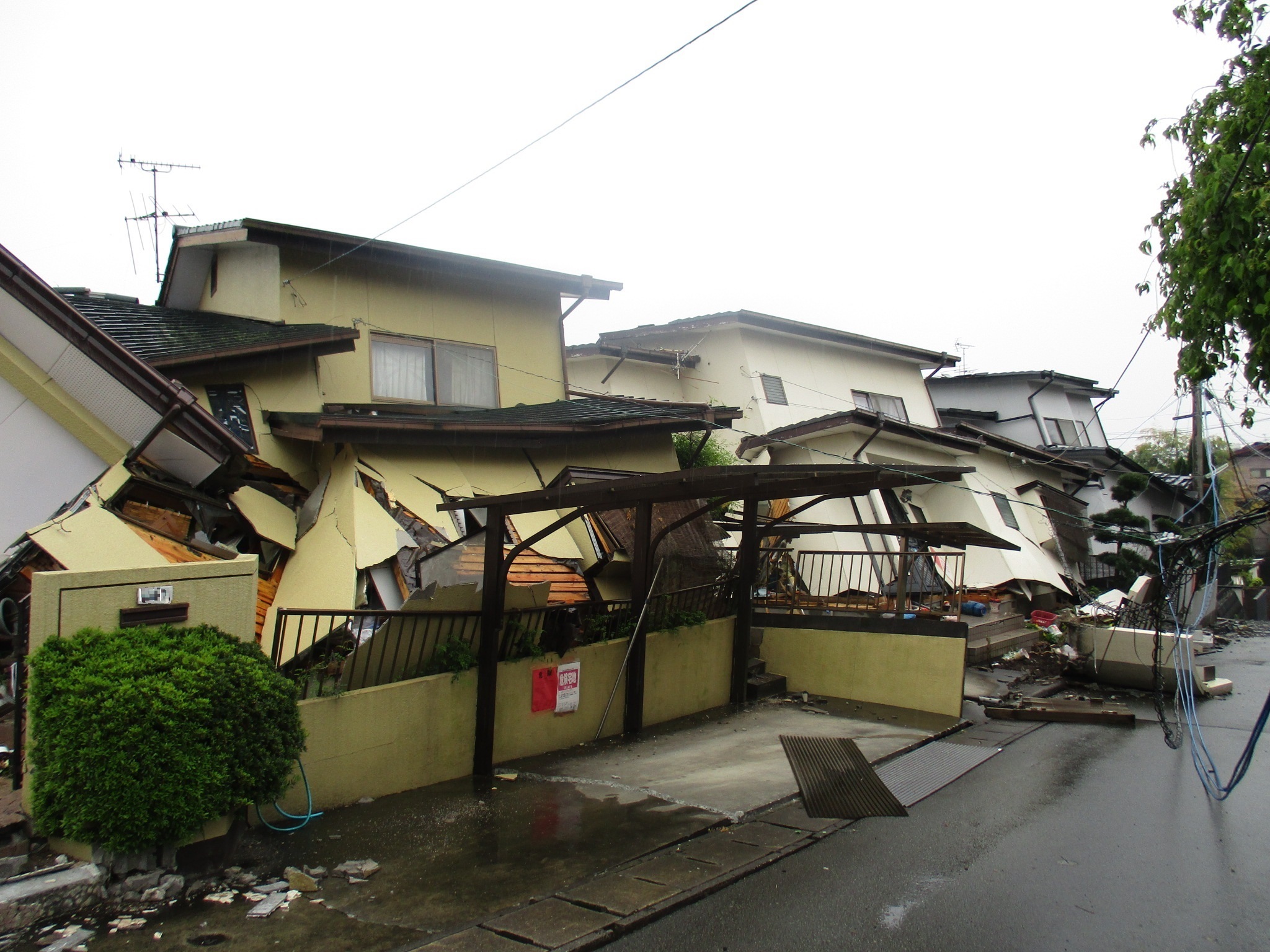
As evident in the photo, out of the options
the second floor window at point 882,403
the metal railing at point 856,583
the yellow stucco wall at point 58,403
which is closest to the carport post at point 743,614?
the metal railing at point 856,583

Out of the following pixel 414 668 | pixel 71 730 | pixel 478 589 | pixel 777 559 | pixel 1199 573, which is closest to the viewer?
pixel 71 730

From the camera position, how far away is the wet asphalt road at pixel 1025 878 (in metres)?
4.79

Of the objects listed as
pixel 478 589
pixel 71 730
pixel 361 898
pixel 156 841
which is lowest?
pixel 361 898

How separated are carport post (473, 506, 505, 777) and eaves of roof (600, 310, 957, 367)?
12.2 meters

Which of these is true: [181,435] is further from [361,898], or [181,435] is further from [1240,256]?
[1240,256]

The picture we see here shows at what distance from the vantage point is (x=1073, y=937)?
479 cm

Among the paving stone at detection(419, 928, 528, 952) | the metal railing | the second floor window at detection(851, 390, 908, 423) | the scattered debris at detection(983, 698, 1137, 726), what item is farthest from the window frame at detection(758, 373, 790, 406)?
the paving stone at detection(419, 928, 528, 952)

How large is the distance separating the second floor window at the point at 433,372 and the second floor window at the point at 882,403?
11351mm

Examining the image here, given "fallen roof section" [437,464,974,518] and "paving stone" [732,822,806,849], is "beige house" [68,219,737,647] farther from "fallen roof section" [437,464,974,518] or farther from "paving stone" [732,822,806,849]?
"paving stone" [732,822,806,849]

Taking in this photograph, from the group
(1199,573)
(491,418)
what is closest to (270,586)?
(491,418)

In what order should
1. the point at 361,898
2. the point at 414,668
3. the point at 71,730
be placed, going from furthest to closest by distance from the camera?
the point at 414,668 < the point at 361,898 < the point at 71,730

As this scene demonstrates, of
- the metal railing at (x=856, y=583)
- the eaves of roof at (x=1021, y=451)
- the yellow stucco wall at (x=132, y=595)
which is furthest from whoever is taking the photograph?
the eaves of roof at (x=1021, y=451)

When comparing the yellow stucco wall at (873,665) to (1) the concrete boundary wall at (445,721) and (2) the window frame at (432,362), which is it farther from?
(2) the window frame at (432,362)

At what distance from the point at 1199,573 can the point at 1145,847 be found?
501 cm
